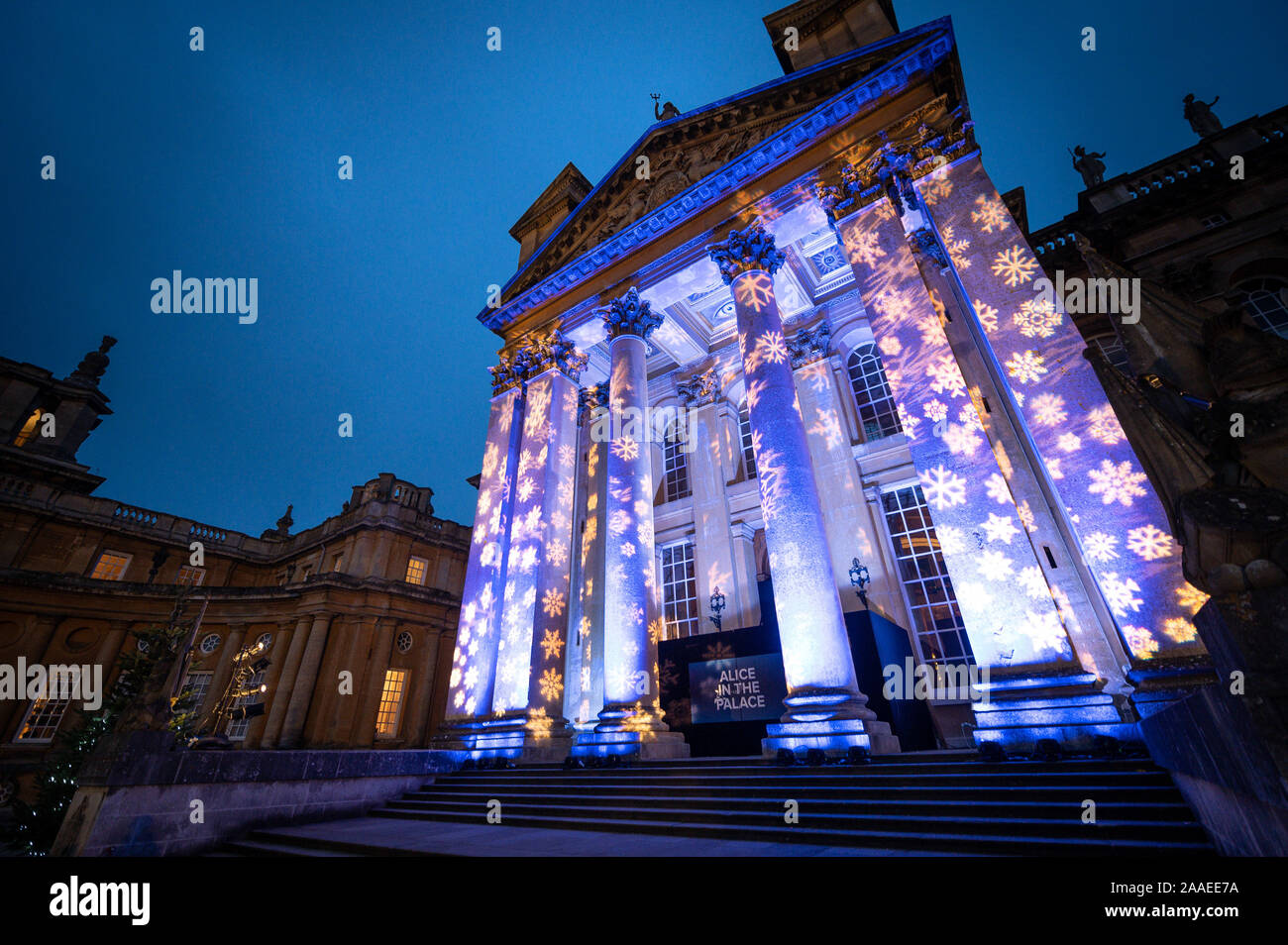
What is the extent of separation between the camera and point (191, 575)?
24.7 m

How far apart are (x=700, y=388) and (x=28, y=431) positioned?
30949mm

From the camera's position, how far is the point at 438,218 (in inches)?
5600

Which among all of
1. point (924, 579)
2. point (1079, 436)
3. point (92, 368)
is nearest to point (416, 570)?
→ point (92, 368)

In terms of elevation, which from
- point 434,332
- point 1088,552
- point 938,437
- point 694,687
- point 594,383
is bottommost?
point 694,687

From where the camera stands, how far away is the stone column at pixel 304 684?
20188 millimetres

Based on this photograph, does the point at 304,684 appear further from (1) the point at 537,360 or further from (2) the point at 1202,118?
(2) the point at 1202,118

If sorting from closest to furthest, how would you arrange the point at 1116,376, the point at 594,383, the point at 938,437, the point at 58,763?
the point at 1116,376 < the point at 938,437 < the point at 58,763 < the point at 594,383

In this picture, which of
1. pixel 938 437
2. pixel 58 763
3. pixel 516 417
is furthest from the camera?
pixel 516 417

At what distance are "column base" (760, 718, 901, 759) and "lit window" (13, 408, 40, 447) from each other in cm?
3401

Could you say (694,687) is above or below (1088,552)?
below

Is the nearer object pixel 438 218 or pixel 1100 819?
pixel 1100 819
